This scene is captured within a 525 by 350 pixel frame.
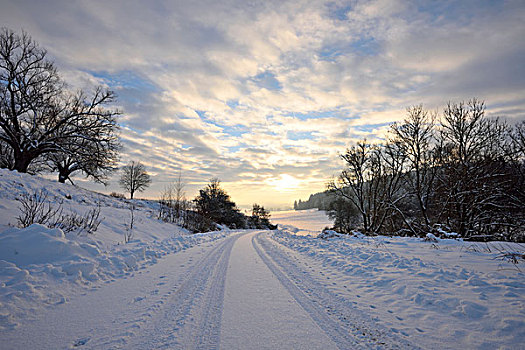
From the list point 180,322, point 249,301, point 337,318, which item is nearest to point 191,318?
point 180,322

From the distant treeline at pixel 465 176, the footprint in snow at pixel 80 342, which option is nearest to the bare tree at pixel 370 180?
the distant treeline at pixel 465 176

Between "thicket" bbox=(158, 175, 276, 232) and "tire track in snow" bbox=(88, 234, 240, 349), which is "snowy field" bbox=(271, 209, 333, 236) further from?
"tire track in snow" bbox=(88, 234, 240, 349)

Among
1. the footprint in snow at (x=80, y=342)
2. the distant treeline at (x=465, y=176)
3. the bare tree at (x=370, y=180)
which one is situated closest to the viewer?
the footprint in snow at (x=80, y=342)

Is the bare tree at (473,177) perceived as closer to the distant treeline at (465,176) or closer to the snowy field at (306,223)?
the distant treeline at (465,176)

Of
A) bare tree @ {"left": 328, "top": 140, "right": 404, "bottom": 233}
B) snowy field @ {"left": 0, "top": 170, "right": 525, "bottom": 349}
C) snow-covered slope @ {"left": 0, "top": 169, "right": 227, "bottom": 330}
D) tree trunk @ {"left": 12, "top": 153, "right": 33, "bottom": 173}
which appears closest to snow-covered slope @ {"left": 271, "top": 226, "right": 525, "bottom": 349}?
snowy field @ {"left": 0, "top": 170, "right": 525, "bottom": 349}

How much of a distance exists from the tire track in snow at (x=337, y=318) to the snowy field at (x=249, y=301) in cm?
2

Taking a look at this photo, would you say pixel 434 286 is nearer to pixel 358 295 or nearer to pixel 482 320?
pixel 482 320

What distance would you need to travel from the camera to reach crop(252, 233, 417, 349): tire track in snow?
116 inches

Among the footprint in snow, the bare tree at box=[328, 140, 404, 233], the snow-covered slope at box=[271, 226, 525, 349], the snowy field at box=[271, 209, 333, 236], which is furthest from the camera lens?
the snowy field at box=[271, 209, 333, 236]

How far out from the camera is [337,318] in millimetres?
3576

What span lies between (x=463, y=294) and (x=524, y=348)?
1597mm

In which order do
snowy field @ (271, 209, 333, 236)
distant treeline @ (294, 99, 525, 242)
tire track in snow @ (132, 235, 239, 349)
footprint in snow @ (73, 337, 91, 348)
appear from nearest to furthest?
1. footprint in snow @ (73, 337, 91, 348)
2. tire track in snow @ (132, 235, 239, 349)
3. distant treeline @ (294, 99, 525, 242)
4. snowy field @ (271, 209, 333, 236)

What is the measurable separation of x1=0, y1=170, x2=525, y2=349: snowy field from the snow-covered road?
0.07ft

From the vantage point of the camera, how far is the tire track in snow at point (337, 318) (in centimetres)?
295
